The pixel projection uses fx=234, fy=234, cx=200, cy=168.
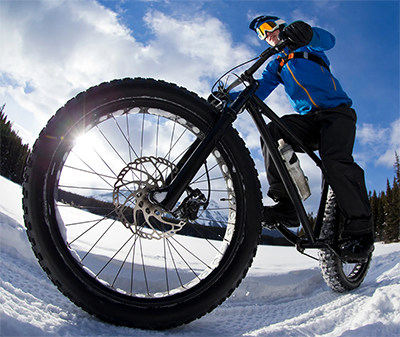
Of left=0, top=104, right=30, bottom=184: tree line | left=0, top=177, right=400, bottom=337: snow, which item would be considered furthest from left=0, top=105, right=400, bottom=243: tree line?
left=0, top=177, right=400, bottom=337: snow

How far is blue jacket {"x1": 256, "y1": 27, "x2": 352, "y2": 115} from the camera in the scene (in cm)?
194

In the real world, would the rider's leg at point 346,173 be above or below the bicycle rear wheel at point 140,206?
above

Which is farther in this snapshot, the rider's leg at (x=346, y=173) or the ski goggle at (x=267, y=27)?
the ski goggle at (x=267, y=27)

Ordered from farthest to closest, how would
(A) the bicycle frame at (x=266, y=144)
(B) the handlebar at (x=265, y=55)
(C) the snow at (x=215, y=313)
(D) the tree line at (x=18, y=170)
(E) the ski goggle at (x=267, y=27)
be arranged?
(D) the tree line at (x=18, y=170)
(E) the ski goggle at (x=267, y=27)
(B) the handlebar at (x=265, y=55)
(A) the bicycle frame at (x=266, y=144)
(C) the snow at (x=215, y=313)

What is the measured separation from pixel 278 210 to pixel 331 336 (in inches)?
39.4

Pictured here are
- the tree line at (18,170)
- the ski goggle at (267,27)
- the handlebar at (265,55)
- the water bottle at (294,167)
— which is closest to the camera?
the handlebar at (265,55)

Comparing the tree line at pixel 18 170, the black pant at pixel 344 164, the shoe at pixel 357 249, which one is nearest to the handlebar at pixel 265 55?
the black pant at pixel 344 164

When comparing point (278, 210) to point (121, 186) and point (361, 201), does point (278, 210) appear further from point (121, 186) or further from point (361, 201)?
point (121, 186)

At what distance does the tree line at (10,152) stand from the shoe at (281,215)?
126ft

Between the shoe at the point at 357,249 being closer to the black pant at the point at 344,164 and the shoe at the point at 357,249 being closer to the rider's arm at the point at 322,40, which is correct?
the black pant at the point at 344,164

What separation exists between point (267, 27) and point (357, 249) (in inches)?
76.9

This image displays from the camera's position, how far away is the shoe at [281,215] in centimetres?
193

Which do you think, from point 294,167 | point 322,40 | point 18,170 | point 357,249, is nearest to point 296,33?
point 322,40

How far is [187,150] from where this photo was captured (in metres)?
1.52
